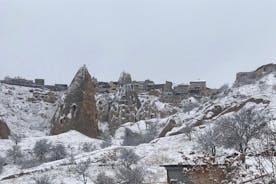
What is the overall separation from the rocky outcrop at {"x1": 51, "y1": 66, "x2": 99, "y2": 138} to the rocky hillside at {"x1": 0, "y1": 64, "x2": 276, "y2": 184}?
0.57m

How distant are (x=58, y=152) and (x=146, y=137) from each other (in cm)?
1306

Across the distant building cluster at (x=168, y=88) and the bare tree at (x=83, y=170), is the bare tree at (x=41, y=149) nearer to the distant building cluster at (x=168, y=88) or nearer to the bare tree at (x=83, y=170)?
the bare tree at (x=83, y=170)

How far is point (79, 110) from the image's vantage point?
65.6m

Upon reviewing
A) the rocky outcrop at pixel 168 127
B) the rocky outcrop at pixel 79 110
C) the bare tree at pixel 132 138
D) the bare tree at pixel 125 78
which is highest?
the bare tree at pixel 125 78

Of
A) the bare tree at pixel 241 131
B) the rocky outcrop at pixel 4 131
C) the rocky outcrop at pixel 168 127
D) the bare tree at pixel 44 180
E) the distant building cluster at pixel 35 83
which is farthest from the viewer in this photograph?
the distant building cluster at pixel 35 83

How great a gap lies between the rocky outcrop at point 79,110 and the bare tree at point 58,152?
13.6 metres

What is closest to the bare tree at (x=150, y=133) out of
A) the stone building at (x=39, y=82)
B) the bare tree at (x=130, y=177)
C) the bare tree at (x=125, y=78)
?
the bare tree at (x=125, y=78)

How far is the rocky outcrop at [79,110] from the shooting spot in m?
64.5

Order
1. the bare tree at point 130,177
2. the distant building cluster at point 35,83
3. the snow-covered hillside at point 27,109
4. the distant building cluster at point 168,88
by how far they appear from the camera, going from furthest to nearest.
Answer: the distant building cluster at point 168,88 → the distant building cluster at point 35,83 → the snow-covered hillside at point 27,109 → the bare tree at point 130,177

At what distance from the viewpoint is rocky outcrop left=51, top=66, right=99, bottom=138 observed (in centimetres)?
6450

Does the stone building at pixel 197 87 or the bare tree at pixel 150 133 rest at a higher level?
the stone building at pixel 197 87

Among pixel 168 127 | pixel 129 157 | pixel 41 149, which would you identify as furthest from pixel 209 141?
pixel 168 127

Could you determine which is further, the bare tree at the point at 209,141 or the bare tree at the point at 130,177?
the bare tree at the point at 209,141

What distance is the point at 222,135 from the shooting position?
35.3 meters
